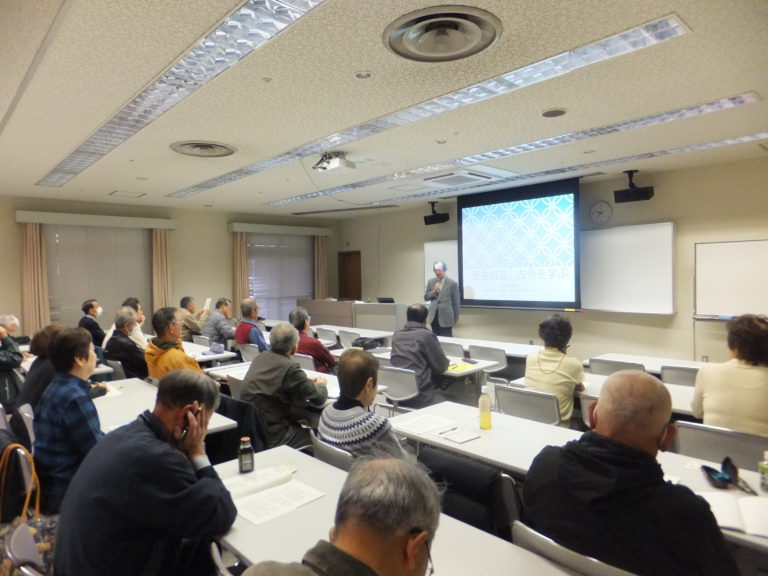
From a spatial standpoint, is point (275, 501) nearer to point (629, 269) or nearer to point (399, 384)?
point (399, 384)

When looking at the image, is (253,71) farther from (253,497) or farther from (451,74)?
(253,497)

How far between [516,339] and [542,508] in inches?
262

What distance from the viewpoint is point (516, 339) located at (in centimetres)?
797

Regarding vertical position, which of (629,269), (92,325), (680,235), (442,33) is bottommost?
(92,325)

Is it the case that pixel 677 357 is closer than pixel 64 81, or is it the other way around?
pixel 64 81

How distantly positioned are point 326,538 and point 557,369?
2278 mm

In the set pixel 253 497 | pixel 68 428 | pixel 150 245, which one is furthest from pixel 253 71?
pixel 150 245

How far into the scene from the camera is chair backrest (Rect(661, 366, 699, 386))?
3.98 metres

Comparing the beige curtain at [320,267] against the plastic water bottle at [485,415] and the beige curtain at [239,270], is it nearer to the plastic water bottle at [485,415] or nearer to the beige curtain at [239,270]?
the beige curtain at [239,270]

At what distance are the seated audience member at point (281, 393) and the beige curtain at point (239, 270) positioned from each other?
22.0 feet

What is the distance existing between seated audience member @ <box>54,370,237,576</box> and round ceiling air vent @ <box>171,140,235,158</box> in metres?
3.44

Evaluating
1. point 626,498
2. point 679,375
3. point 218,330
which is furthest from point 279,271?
point 626,498

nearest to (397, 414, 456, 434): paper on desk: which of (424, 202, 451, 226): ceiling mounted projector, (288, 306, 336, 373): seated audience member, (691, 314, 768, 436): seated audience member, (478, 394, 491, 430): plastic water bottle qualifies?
(478, 394, 491, 430): plastic water bottle

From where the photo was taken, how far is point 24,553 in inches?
55.6
